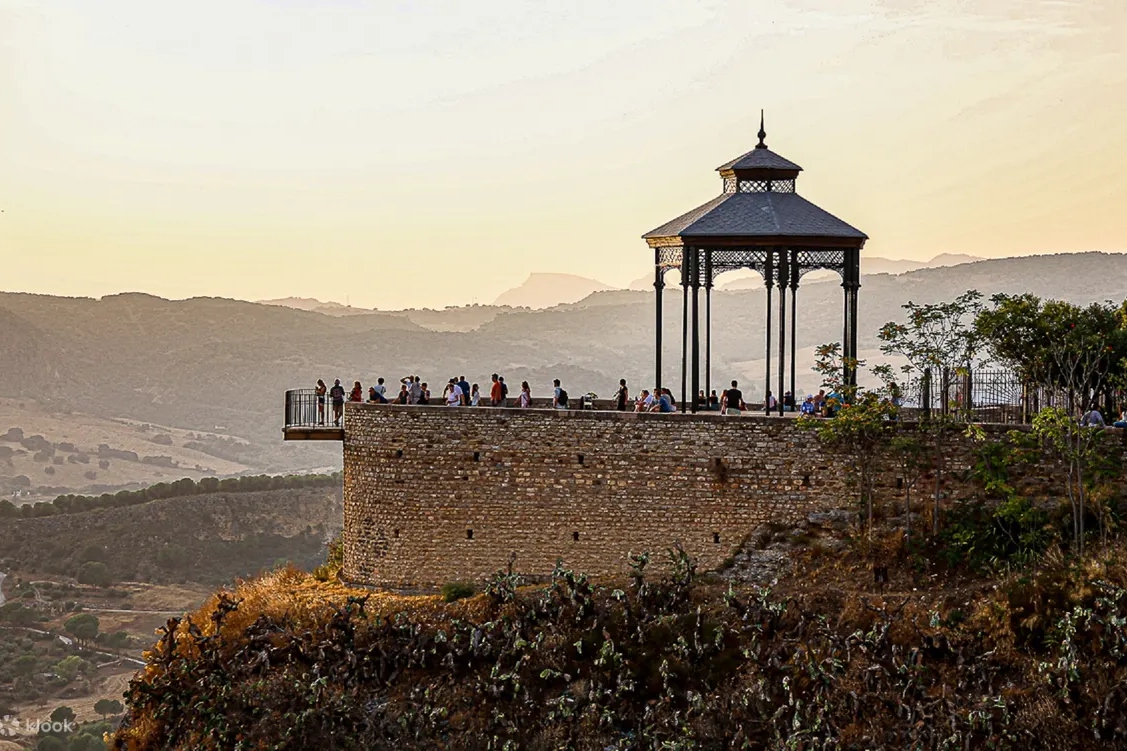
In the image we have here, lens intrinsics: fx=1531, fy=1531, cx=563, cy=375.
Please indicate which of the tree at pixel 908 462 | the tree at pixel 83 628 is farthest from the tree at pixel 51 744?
the tree at pixel 908 462

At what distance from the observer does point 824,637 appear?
71.1 feet

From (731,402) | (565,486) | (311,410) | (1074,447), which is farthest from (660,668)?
(311,410)

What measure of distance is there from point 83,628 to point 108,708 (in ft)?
38.4

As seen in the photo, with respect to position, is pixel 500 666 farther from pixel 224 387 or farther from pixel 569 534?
pixel 224 387

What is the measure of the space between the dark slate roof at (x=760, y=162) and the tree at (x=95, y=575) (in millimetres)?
56780

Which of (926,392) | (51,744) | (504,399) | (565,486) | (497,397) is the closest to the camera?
(926,392)

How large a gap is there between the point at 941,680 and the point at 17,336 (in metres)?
178

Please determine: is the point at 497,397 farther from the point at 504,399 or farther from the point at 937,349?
the point at 937,349

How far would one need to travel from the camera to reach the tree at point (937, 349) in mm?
23438

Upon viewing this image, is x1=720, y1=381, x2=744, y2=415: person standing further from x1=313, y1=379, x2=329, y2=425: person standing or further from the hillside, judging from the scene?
the hillside

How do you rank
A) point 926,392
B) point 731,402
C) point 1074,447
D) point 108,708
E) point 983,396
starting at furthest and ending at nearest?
point 108,708, point 731,402, point 983,396, point 926,392, point 1074,447

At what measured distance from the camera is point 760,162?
2825 cm

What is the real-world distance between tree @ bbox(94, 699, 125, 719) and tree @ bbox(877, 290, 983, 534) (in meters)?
40.4

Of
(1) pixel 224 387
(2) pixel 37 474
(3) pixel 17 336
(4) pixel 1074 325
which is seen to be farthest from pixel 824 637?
(3) pixel 17 336
